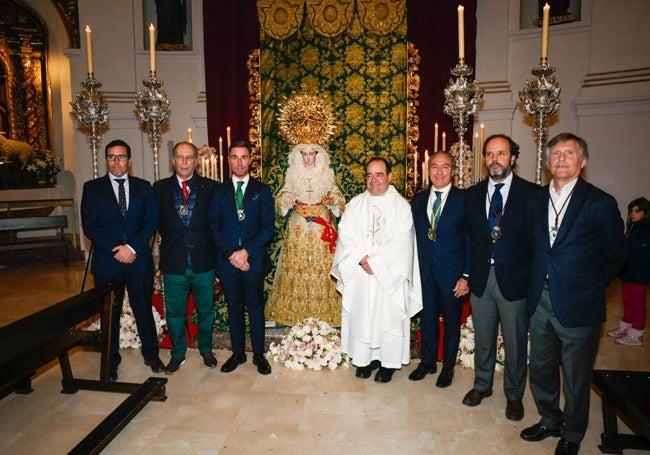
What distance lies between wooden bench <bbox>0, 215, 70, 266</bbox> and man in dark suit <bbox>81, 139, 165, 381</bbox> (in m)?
5.14

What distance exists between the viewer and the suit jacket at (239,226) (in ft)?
13.5

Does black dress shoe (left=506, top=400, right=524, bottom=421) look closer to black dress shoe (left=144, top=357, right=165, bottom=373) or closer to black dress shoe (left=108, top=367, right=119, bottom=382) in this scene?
black dress shoe (left=144, top=357, right=165, bottom=373)

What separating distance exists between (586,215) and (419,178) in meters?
4.75

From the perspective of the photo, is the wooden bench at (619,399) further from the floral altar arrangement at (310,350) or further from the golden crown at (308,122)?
the golden crown at (308,122)

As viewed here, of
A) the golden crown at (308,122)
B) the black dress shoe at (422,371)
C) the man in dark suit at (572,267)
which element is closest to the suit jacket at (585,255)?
the man in dark suit at (572,267)

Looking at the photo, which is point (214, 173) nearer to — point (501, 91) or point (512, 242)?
point (512, 242)

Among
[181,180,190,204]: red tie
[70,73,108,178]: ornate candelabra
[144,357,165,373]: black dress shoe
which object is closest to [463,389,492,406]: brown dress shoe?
[144,357,165,373]: black dress shoe

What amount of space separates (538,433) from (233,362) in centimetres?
248

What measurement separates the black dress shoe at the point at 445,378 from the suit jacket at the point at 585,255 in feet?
4.36

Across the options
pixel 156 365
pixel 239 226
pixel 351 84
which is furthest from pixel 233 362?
pixel 351 84

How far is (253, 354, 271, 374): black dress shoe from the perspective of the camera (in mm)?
4137

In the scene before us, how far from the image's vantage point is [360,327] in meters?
4.01

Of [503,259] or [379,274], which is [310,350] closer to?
[379,274]

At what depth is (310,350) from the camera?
429 centimetres
